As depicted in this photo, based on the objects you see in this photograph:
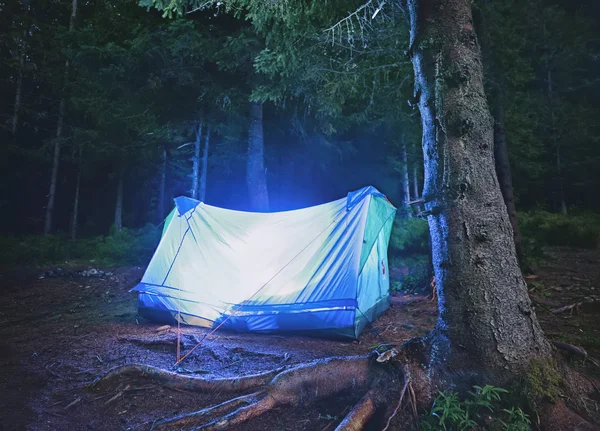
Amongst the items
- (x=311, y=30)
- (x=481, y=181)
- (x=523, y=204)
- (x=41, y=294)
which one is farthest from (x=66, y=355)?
(x=523, y=204)

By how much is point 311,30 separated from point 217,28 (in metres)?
5.42

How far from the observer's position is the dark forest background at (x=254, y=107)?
18.9 ft

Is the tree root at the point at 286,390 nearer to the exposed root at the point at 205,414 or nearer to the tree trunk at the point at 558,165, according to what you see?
the exposed root at the point at 205,414

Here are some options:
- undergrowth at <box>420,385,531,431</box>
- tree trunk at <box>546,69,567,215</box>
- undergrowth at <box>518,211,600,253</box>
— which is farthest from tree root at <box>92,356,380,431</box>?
tree trunk at <box>546,69,567,215</box>

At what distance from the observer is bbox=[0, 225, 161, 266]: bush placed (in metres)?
10.7

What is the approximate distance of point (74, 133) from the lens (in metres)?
15.7

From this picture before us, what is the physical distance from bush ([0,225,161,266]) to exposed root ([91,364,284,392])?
8.84 metres

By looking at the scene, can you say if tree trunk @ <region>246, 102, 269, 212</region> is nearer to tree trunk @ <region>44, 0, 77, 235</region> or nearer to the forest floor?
the forest floor

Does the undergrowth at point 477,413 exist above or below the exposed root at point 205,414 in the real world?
above

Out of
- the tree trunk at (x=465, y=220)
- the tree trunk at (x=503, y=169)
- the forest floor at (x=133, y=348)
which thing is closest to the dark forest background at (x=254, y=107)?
the tree trunk at (x=503, y=169)

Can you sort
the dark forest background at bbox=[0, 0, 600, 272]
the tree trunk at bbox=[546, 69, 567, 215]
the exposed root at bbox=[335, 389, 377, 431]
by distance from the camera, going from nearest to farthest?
the exposed root at bbox=[335, 389, 377, 431] < the dark forest background at bbox=[0, 0, 600, 272] < the tree trunk at bbox=[546, 69, 567, 215]

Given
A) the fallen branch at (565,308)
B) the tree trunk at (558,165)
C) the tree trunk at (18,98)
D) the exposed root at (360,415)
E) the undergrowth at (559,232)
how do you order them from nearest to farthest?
the exposed root at (360,415), the fallen branch at (565,308), the undergrowth at (559,232), the tree trunk at (18,98), the tree trunk at (558,165)

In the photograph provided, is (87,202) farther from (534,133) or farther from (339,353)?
(534,133)

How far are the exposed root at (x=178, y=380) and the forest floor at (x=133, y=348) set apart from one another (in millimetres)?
85
